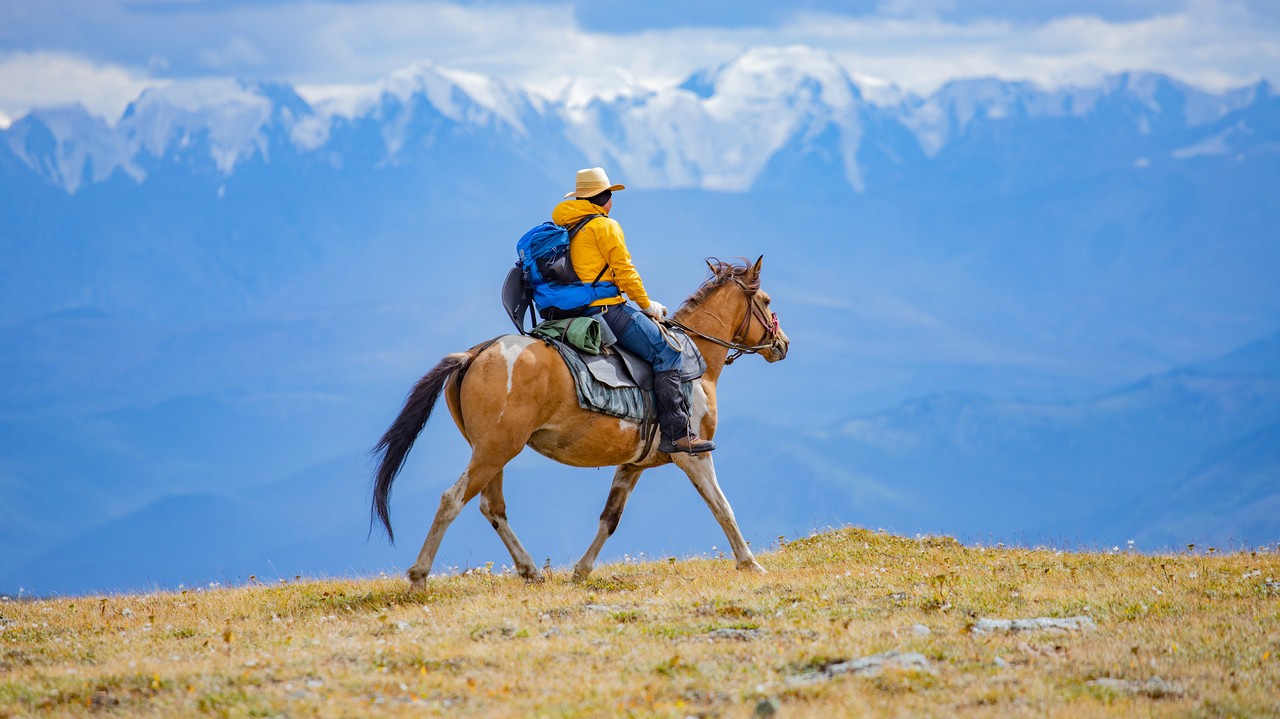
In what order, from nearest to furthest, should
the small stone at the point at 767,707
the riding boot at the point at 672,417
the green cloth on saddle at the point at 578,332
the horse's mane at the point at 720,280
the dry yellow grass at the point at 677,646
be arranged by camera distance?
the small stone at the point at 767,707, the dry yellow grass at the point at 677,646, the green cloth on saddle at the point at 578,332, the riding boot at the point at 672,417, the horse's mane at the point at 720,280

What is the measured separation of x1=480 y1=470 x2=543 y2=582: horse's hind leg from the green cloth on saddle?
1516mm

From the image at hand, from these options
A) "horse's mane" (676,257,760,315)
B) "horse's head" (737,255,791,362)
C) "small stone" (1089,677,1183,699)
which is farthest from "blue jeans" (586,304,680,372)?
"small stone" (1089,677,1183,699)

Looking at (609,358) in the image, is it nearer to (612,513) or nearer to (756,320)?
(612,513)

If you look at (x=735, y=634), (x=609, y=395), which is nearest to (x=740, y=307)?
(x=609, y=395)

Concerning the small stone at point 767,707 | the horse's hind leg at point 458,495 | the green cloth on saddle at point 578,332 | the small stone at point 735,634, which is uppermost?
the green cloth on saddle at point 578,332

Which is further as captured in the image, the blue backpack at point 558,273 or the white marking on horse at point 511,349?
the blue backpack at point 558,273

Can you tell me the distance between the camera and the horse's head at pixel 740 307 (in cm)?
1584

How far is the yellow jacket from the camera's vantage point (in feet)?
45.8

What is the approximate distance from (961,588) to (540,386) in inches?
171

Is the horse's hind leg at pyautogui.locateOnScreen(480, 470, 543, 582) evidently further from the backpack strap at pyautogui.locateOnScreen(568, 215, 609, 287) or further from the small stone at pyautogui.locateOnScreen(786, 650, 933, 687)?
the small stone at pyautogui.locateOnScreen(786, 650, 933, 687)

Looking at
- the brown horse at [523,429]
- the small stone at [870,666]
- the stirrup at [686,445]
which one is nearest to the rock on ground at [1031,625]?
the small stone at [870,666]

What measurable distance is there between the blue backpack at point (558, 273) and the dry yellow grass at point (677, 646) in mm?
2849

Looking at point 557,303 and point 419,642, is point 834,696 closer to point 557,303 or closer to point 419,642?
point 419,642

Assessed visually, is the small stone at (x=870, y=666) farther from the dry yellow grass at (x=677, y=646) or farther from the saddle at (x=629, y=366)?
the saddle at (x=629, y=366)
